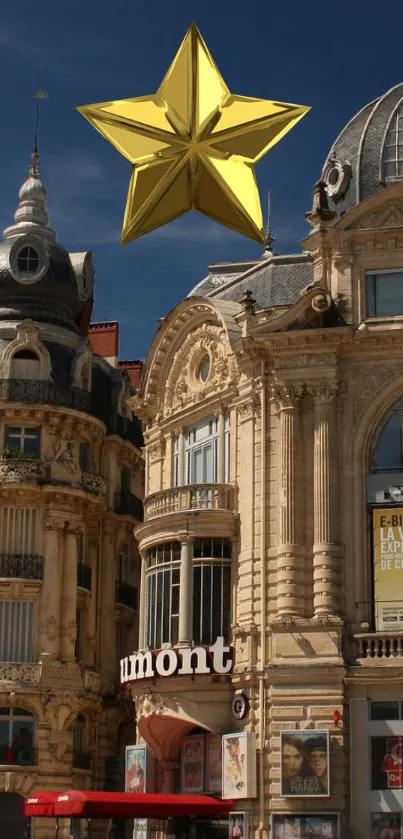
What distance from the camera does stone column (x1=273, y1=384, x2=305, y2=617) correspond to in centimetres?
4094

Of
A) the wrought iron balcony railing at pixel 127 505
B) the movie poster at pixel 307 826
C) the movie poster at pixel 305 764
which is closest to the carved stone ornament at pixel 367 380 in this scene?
the movie poster at pixel 305 764

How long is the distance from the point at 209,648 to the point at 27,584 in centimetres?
1246

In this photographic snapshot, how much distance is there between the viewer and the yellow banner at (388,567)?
40.7 meters

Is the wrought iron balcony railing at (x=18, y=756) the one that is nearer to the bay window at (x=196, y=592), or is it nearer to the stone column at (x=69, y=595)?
the stone column at (x=69, y=595)

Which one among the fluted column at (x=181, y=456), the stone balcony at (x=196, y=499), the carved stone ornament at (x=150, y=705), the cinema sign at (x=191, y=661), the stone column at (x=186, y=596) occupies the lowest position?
the carved stone ornament at (x=150, y=705)

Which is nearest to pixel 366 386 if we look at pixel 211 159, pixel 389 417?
pixel 389 417

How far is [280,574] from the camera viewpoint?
41250 millimetres

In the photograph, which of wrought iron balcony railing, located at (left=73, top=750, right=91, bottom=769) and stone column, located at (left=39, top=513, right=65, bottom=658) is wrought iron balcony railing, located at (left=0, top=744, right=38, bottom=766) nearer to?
wrought iron balcony railing, located at (left=73, top=750, right=91, bottom=769)

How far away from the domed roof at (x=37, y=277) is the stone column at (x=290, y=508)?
17624mm

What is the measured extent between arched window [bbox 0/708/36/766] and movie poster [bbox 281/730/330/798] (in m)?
14.8

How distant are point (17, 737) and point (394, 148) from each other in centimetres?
2283

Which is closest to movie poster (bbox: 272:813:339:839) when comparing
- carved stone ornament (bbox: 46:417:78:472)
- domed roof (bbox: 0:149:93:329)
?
carved stone ornament (bbox: 46:417:78:472)

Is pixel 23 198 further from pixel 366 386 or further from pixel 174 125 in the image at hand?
pixel 174 125

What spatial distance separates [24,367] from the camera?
5566cm
